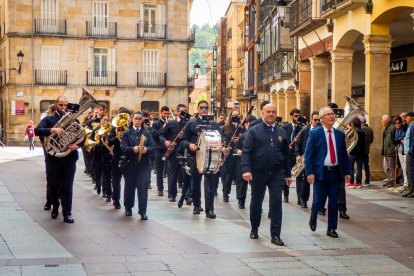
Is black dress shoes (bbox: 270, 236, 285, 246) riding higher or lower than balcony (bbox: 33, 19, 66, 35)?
lower

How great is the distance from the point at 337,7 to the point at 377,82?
268cm

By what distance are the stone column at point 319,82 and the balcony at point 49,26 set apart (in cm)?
2444

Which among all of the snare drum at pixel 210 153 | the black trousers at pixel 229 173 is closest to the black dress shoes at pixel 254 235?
the snare drum at pixel 210 153

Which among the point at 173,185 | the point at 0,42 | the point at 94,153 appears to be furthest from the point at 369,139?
the point at 0,42

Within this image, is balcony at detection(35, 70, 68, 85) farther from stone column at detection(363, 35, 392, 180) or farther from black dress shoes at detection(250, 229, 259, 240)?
black dress shoes at detection(250, 229, 259, 240)

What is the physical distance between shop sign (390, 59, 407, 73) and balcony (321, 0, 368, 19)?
127 inches

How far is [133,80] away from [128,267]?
39.1 m

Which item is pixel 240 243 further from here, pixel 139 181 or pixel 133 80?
pixel 133 80

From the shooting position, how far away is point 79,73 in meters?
45.2

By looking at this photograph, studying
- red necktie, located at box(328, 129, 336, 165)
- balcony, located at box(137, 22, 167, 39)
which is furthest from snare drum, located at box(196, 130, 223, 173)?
balcony, located at box(137, 22, 167, 39)

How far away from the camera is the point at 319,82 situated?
24172 millimetres

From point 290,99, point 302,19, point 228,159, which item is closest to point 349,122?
point 228,159

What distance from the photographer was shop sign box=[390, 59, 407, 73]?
2223 centimetres

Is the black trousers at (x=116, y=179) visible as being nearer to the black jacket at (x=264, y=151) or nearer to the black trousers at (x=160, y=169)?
the black trousers at (x=160, y=169)
